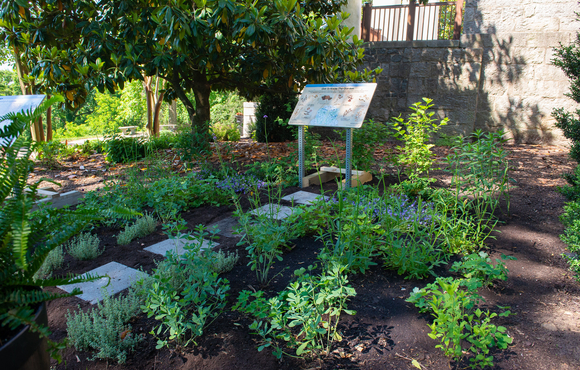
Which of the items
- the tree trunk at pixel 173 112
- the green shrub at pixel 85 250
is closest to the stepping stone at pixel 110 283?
the green shrub at pixel 85 250

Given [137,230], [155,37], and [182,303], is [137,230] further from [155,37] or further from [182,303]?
[155,37]

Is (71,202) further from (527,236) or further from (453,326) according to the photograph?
(527,236)

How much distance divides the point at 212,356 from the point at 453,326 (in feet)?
3.46

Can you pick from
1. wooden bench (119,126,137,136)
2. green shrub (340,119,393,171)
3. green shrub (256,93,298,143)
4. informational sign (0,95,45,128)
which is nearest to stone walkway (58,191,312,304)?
informational sign (0,95,45,128)

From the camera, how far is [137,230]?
312cm

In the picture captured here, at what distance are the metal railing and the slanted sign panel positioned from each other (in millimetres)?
4325

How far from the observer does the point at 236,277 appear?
92.8 inches

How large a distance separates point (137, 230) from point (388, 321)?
2.24m

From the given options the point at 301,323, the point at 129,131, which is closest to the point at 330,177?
the point at 129,131

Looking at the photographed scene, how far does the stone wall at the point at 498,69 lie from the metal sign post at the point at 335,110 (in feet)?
12.4

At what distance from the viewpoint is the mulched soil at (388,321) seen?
1.61m

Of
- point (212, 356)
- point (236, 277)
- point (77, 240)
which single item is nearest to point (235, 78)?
point (77, 240)

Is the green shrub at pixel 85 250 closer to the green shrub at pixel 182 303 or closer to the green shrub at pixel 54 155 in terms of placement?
the green shrub at pixel 182 303

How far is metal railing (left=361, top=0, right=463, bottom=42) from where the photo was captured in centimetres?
752
